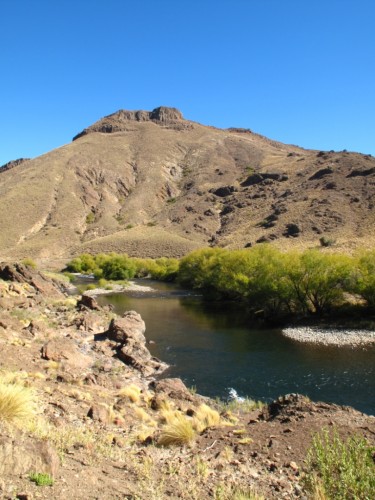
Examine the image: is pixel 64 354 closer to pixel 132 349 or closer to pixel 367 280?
pixel 132 349

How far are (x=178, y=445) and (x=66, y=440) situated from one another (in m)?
2.96

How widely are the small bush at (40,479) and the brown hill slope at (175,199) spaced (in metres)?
73.6

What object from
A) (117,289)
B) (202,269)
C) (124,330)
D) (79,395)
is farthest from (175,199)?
(79,395)

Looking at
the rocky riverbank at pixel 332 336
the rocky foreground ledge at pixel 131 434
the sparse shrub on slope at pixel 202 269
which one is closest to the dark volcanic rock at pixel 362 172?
the sparse shrub on slope at pixel 202 269

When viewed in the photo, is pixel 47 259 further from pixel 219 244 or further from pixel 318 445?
pixel 318 445

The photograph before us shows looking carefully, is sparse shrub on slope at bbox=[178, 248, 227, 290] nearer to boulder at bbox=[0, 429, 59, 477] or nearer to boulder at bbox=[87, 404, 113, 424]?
boulder at bbox=[87, 404, 113, 424]

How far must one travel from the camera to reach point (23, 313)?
26.7 metres

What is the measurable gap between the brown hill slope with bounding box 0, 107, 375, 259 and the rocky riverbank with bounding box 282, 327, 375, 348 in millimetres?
43060

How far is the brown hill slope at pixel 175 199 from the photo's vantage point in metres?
104

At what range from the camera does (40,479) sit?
6.24 meters

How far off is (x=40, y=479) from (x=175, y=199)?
153165 millimetres

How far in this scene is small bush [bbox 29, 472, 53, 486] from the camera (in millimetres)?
6207

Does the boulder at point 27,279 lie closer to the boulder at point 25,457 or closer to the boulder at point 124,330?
the boulder at point 124,330

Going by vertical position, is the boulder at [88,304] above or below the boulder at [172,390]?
above
